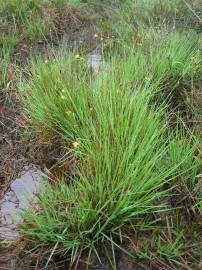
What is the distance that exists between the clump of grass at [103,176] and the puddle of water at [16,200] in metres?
0.09

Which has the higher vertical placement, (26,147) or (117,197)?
(117,197)

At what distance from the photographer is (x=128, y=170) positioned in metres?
1.83

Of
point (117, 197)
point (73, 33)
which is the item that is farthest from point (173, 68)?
point (73, 33)

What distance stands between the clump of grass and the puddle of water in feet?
0.30

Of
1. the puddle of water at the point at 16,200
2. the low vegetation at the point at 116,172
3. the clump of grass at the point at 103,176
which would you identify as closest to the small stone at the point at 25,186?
the puddle of water at the point at 16,200

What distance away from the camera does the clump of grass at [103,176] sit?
176 cm

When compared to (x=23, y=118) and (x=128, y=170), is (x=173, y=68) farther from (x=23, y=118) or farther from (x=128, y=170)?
(x=128, y=170)

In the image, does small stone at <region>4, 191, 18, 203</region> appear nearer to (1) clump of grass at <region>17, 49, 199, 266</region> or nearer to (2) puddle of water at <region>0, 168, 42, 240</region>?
(2) puddle of water at <region>0, 168, 42, 240</region>

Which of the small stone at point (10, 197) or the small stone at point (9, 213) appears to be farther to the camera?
the small stone at point (10, 197)

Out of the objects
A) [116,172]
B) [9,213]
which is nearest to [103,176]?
[116,172]

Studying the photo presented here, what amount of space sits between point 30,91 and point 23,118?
21 cm

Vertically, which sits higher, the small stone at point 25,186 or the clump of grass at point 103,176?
the clump of grass at point 103,176

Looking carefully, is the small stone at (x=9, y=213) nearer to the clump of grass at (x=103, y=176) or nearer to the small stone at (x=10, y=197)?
the small stone at (x=10, y=197)

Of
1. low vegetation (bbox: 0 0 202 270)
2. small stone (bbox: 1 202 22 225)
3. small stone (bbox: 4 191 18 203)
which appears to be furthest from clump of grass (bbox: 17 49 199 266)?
small stone (bbox: 4 191 18 203)
